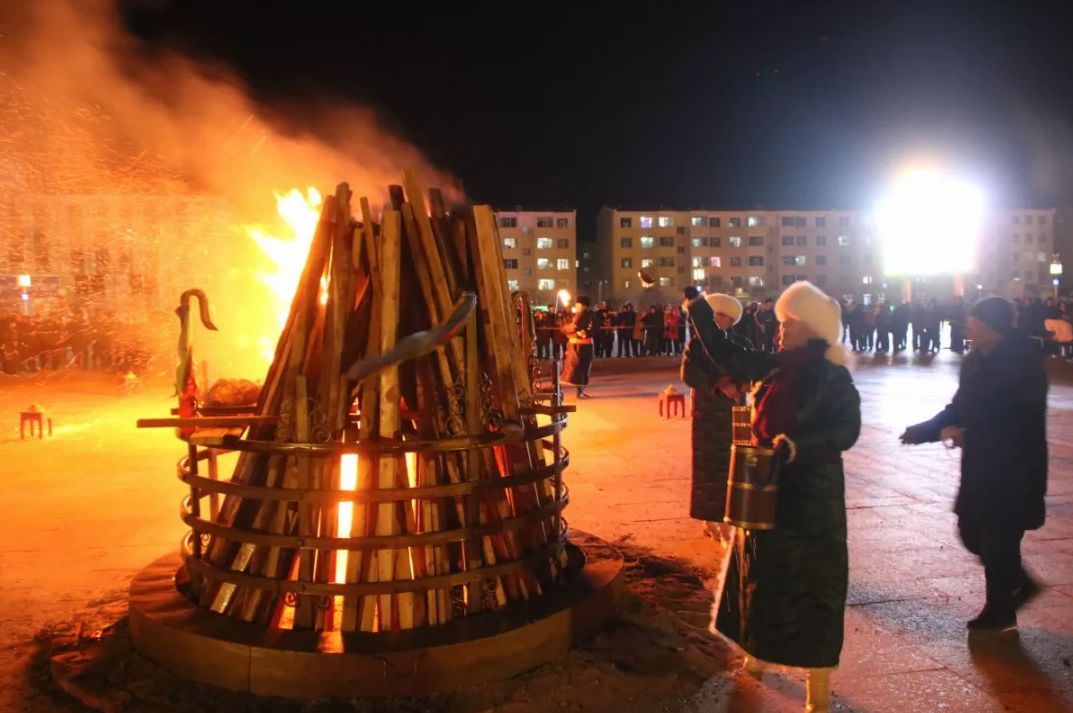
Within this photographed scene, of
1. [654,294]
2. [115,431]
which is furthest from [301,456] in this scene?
[654,294]

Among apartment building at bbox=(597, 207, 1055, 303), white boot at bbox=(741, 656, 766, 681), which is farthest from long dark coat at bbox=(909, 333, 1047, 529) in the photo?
apartment building at bbox=(597, 207, 1055, 303)

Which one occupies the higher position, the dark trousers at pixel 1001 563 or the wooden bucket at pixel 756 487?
the wooden bucket at pixel 756 487

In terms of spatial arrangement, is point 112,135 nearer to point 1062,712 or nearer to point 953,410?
point 953,410

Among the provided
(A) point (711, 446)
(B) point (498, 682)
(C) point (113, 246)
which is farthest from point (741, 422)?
(C) point (113, 246)

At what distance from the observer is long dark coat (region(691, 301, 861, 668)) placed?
3.50 meters

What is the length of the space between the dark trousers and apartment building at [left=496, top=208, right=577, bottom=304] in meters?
89.1

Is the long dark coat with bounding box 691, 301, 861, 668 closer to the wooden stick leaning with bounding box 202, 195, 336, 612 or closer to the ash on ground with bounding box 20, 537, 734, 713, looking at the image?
the ash on ground with bounding box 20, 537, 734, 713

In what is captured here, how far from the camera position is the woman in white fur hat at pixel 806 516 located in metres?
3.50

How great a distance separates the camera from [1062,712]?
3.53m

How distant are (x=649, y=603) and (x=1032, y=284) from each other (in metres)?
115

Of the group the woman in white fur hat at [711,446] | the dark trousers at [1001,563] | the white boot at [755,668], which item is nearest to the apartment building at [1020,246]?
the woman in white fur hat at [711,446]

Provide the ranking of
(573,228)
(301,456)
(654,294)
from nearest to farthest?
(301,456), (654,294), (573,228)

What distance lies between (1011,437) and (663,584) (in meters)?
2.20

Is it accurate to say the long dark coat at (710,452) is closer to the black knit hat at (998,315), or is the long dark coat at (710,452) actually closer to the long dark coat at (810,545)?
the black knit hat at (998,315)
